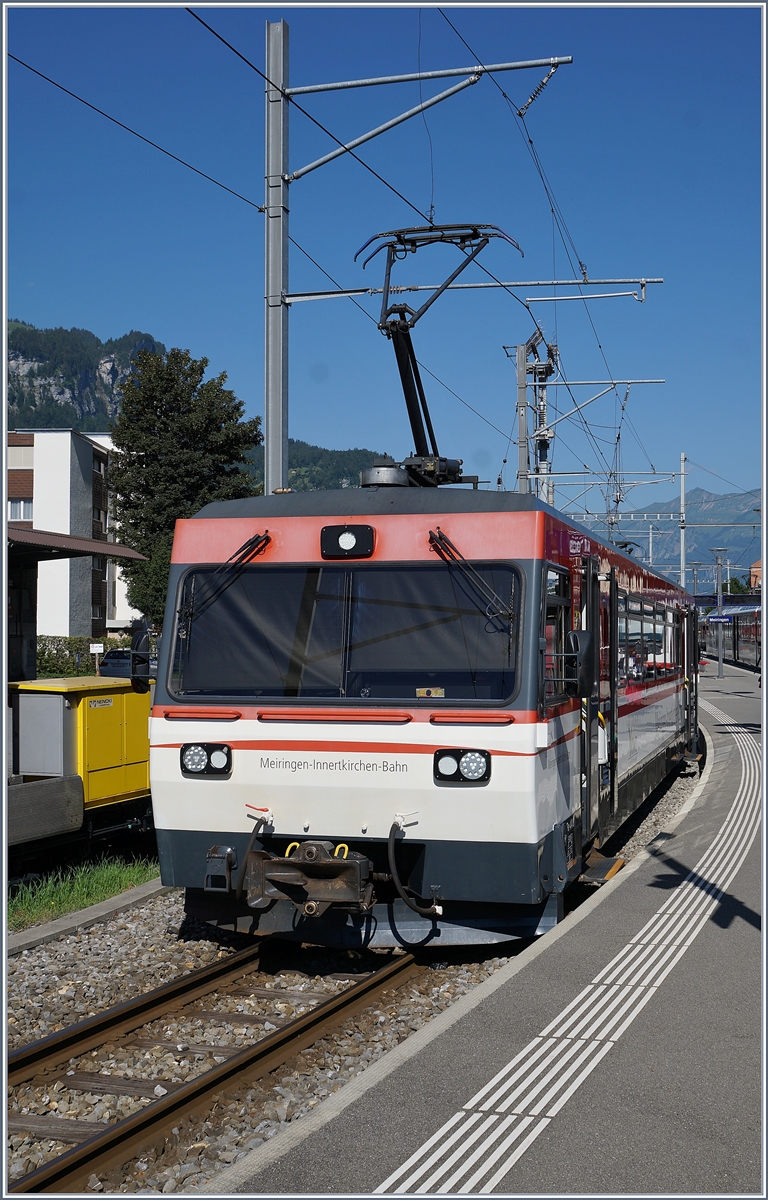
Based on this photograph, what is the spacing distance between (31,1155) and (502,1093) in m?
1.97

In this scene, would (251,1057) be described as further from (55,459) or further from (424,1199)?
(55,459)

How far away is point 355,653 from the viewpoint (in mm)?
7266

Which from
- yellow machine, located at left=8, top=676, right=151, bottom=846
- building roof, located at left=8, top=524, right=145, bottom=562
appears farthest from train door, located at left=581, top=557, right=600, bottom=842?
building roof, located at left=8, top=524, right=145, bottom=562

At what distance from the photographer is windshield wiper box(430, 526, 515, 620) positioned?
7094 millimetres

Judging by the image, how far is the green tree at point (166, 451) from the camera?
39.9 m

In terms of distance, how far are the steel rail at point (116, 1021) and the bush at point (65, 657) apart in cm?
2377

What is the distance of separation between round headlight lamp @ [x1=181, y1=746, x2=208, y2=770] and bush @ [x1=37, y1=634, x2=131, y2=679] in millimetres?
23611

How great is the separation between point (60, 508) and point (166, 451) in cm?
1171

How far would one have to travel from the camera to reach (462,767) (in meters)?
6.89

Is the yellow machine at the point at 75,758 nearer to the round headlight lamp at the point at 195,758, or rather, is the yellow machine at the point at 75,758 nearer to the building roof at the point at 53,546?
the building roof at the point at 53,546

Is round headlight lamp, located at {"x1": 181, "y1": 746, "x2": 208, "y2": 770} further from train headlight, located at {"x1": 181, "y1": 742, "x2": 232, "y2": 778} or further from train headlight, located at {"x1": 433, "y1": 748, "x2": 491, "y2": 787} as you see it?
train headlight, located at {"x1": 433, "y1": 748, "x2": 491, "y2": 787}

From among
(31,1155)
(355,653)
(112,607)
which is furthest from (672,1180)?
(112,607)

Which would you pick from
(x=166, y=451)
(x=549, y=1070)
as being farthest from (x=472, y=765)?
(x=166, y=451)

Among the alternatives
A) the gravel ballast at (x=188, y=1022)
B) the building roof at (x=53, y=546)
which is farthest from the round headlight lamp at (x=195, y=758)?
the building roof at (x=53, y=546)
